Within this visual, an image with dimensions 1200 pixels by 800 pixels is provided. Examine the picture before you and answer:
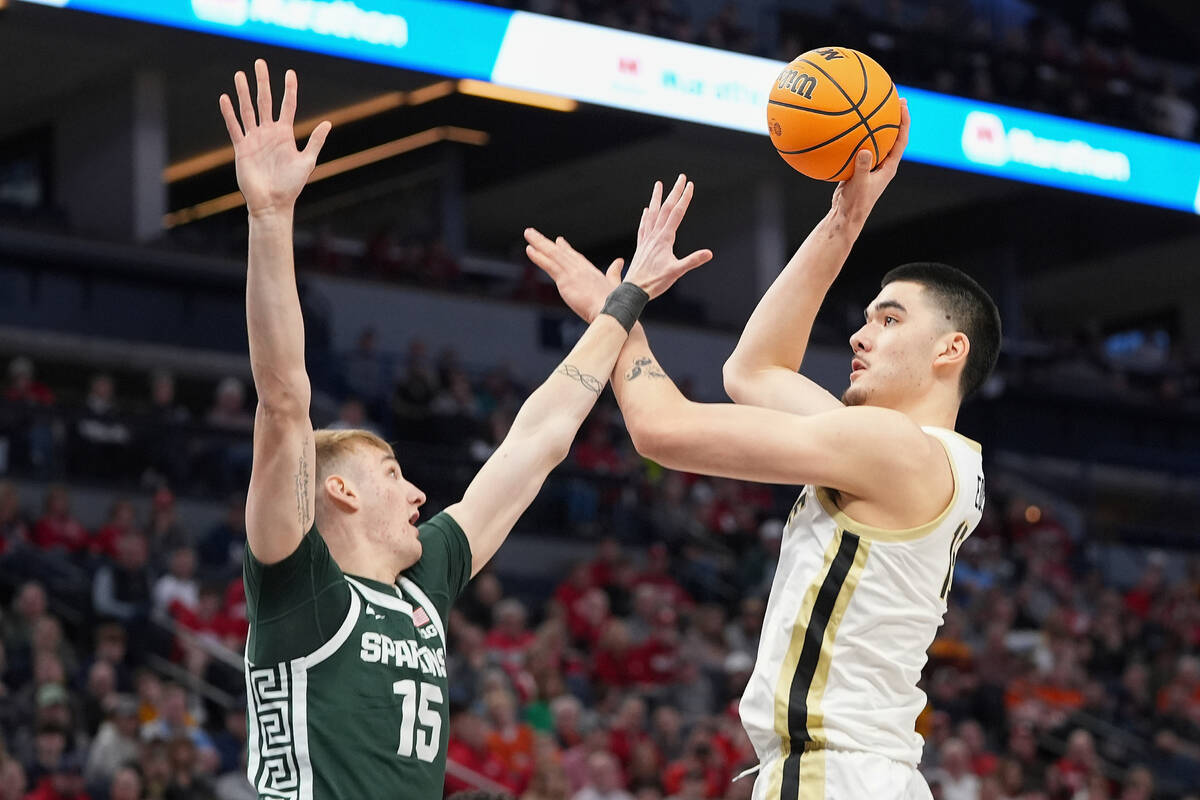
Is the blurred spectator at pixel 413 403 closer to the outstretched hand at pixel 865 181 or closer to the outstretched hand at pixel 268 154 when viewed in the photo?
the outstretched hand at pixel 865 181

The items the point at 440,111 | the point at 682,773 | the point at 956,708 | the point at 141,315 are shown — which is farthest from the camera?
the point at 440,111

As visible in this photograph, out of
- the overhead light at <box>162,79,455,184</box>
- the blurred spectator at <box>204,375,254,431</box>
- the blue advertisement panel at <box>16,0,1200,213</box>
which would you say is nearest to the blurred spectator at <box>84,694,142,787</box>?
the blurred spectator at <box>204,375,254,431</box>

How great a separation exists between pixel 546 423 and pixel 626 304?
0.42 m

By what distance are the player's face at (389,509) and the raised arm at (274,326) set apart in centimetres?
45

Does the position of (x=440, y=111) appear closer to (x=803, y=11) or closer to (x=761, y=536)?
(x=803, y=11)

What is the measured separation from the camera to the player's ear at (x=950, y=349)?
421cm

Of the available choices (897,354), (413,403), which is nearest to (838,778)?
(897,354)

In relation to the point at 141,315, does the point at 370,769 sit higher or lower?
lower

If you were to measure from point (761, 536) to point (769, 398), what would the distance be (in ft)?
44.3

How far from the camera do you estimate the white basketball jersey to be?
12.9ft

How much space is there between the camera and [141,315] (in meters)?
19.1

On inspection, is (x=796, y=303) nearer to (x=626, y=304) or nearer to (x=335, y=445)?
(x=626, y=304)

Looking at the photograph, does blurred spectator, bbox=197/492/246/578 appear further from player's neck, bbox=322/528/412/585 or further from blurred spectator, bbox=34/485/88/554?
player's neck, bbox=322/528/412/585

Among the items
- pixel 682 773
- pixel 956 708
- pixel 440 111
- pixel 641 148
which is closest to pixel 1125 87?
pixel 641 148
